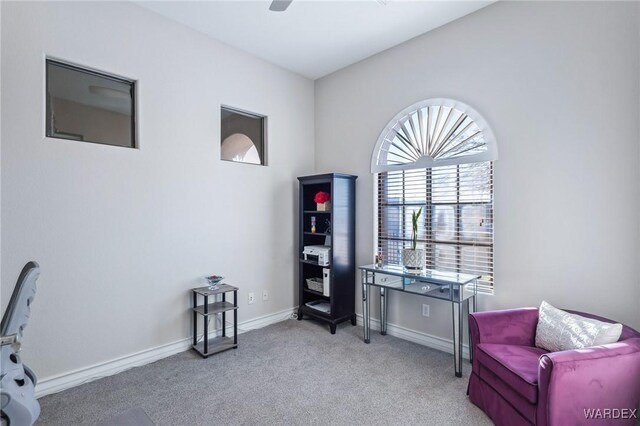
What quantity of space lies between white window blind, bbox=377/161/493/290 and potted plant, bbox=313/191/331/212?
1.99ft

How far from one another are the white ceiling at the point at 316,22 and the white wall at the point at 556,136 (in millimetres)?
308

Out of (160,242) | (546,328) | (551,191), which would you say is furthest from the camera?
(160,242)

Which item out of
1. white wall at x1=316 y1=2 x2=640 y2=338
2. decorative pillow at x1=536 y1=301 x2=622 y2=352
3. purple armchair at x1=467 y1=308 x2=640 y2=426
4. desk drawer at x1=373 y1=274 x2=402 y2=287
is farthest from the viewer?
desk drawer at x1=373 y1=274 x2=402 y2=287

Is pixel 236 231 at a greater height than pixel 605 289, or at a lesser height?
greater

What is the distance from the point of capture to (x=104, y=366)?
2.59m

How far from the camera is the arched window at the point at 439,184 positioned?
286 cm

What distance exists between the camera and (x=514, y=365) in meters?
1.87

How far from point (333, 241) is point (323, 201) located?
515 millimetres

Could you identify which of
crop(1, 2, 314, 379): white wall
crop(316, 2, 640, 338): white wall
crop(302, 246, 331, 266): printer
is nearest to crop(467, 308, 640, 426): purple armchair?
crop(316, 2, 640, 338): white wall

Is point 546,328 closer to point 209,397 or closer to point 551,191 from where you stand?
point 551,191

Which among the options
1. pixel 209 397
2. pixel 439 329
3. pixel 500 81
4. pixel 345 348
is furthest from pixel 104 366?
pixel 500 81

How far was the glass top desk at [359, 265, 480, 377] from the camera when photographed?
258cm

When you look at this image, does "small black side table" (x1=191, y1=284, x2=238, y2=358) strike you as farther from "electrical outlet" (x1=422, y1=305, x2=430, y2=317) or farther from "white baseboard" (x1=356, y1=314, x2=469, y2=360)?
"electrical outlet" (x1=422, y1=305, x2=430, y2=317)

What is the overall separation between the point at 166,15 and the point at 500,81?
123 inches
